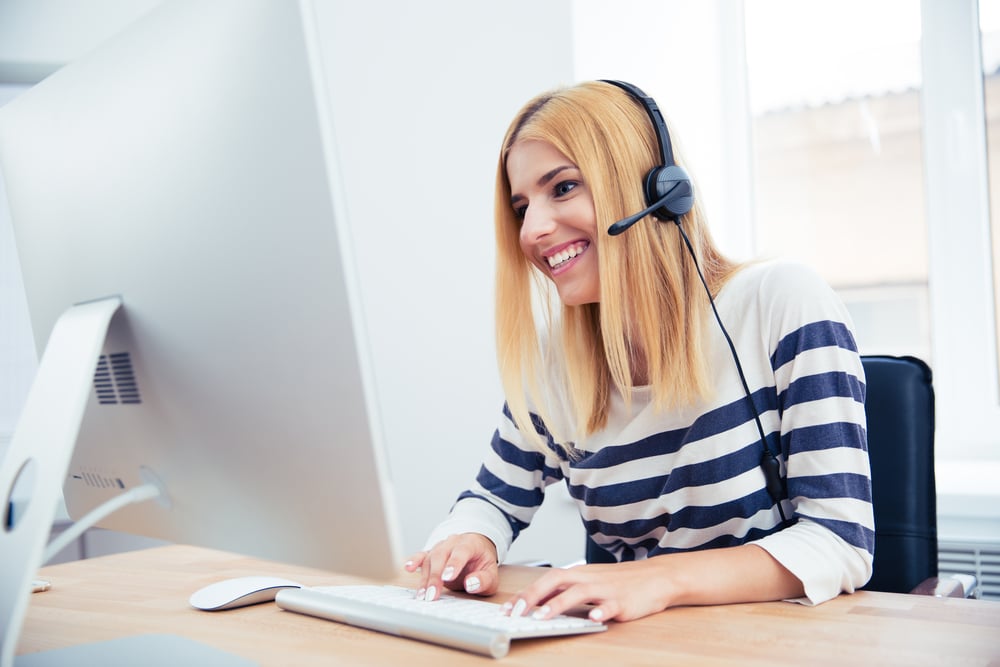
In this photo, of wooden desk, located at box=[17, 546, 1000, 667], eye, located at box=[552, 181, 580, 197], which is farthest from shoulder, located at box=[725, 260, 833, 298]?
wooden desk, located at box=[17, 546, 1000, 667]

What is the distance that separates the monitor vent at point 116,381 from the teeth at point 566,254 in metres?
0.66

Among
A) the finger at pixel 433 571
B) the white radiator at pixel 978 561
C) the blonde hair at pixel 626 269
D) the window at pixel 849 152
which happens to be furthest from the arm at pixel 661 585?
the window at pixel 849 152

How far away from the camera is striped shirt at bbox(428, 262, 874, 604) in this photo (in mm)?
963

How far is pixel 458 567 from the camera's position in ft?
3.31

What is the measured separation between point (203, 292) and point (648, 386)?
693mm

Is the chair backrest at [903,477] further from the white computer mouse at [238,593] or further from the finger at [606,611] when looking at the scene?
the white computer mouse at [238,593]

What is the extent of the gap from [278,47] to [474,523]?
0.77 meters

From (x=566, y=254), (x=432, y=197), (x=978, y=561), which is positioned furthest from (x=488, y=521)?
(x=978, y=561)

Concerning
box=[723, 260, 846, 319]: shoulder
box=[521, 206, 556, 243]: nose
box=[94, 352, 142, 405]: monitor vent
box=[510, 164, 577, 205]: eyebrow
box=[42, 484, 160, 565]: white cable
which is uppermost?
box=[510, 164, 577, 205]: eyebrow

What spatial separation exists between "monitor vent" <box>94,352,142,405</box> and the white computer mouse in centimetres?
26

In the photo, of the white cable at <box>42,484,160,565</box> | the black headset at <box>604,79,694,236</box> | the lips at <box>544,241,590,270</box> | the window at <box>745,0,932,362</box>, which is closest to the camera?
the white cable at <box>42,484,160,565</box>

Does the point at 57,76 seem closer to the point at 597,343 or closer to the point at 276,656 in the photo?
the point at 276,656

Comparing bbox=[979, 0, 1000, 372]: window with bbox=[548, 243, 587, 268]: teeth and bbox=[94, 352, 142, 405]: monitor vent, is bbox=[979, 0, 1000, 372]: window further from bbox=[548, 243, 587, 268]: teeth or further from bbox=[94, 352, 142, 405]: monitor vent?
bbox=[94, 352, 142, 405]: monitor vent

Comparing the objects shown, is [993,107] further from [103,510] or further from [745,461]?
[103,510]
